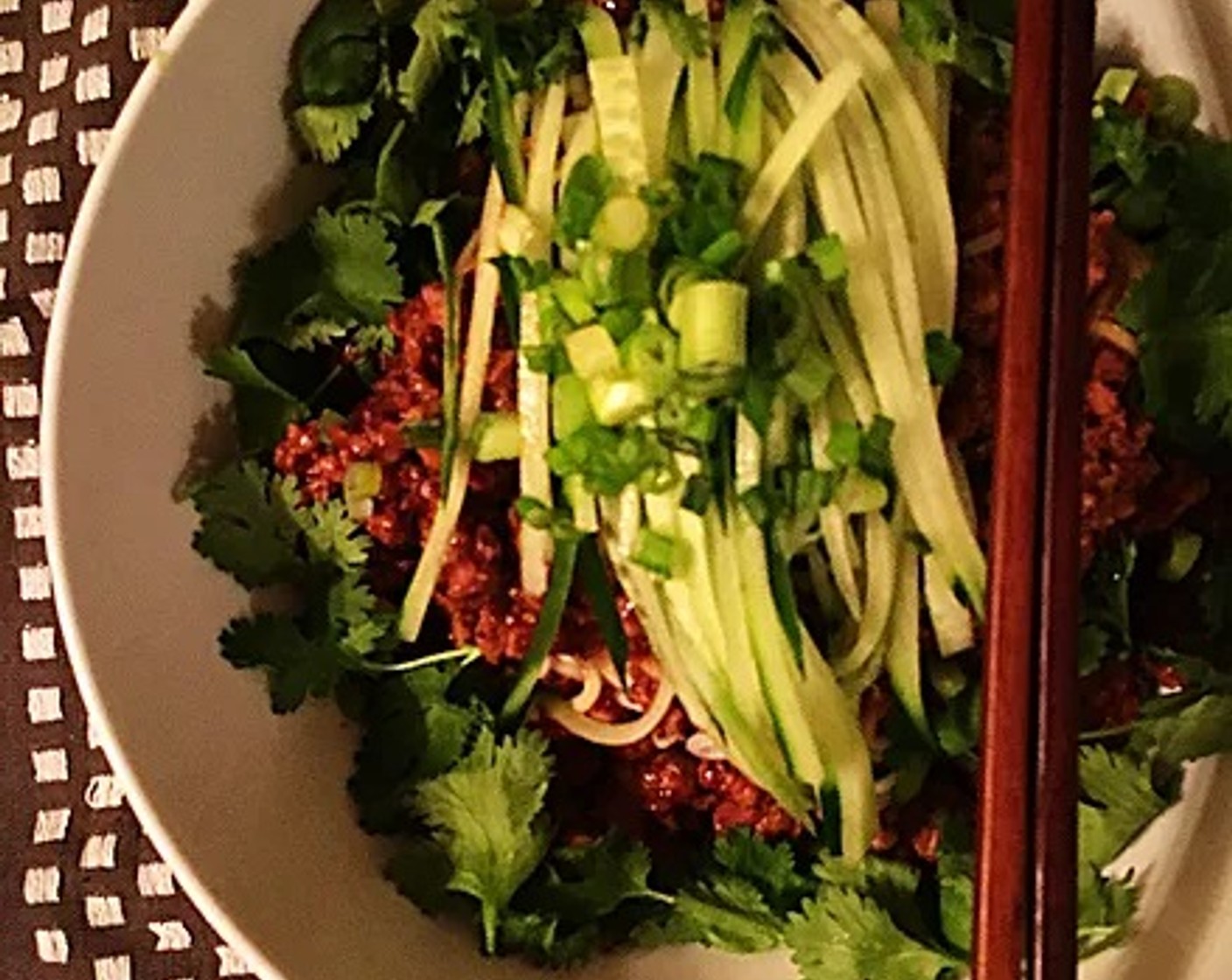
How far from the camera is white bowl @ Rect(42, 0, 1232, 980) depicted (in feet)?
4.03

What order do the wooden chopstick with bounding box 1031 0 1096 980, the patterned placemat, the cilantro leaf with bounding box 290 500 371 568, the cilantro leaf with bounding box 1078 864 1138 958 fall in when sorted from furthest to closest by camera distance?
1. the patterned placemat
2. the cilantro leaf with bounding box 290 500 371 568
3. the cilantro leaf with bounding box 1078 864 1138 958
4. the wooden chopstick with bounding box 1031 0 1096 980

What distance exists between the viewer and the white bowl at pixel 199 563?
123cm

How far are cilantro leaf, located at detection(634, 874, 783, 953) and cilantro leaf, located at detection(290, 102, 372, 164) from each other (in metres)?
0.55

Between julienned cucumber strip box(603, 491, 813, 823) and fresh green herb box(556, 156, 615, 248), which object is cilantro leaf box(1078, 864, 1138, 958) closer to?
julienned cucumber strip box(603, 491, 813, 823)

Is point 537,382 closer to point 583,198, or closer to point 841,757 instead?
point 583,198

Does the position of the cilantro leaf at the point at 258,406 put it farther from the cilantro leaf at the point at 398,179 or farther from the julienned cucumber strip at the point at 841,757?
the julienned cucumber strip at the point at 841,757

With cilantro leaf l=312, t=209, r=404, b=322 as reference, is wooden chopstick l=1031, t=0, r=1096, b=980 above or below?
below

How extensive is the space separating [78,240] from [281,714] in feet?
1.11

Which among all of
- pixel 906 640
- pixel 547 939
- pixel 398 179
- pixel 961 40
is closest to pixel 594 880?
pixel 547 939

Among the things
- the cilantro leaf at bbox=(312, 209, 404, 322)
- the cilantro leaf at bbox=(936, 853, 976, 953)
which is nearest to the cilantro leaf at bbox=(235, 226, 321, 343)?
the cilantro leaf at bbox=(312, 209, 404, 322)

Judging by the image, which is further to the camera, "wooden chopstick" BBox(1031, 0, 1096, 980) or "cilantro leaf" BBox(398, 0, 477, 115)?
"cilantro leaf" BBox(398, 0, 477, 115)

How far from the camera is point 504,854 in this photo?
124 cm

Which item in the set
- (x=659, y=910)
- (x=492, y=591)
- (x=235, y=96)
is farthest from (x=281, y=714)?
(x=235, y=96)

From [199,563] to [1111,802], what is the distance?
2.01 feet
